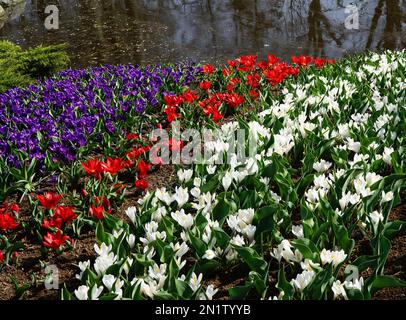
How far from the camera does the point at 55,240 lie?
9.21 ft

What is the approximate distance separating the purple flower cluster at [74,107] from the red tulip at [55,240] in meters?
1.14

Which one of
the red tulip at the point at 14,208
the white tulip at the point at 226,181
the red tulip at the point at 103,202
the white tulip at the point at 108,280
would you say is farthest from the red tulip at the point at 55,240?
the white tulip at the point at 226,181

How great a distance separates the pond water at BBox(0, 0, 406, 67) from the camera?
9.13 metres

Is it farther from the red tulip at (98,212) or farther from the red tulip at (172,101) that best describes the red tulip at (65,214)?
the red tulip at (172,101)

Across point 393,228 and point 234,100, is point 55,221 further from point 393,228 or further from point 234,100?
point 234,100

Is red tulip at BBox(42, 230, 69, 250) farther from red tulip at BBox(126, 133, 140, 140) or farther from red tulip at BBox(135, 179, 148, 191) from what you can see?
red tulip at BBox(126, 133, 140, 140)

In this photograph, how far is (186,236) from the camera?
2.70 meters

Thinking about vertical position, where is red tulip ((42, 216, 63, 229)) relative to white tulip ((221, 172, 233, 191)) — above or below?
below

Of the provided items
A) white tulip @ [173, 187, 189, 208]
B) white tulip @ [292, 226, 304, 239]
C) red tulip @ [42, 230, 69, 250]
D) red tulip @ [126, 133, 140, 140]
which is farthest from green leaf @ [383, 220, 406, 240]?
red tulip @ [126, 133, 140, 140]

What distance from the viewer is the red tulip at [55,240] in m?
2.80

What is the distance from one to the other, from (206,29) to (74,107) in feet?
20.7

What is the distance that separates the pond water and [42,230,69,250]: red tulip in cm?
612

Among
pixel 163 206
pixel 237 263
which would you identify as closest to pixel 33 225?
pixel 163 206

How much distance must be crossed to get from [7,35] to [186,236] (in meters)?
9.79
